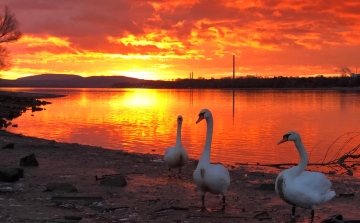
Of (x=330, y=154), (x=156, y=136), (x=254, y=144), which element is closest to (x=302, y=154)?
(x=330, y=154)

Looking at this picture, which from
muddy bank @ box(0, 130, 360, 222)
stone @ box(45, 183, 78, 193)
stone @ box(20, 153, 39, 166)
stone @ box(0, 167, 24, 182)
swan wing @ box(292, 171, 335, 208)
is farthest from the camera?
stone @ box(20, 153, 39, 166)

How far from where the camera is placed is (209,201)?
8.27 m

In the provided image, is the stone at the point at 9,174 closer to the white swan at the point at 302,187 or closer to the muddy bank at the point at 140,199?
the muddy bank at the point at 140,199

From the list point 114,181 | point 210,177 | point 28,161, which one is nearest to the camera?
point 210,177

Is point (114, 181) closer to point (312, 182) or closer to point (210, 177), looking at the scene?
point (210, 177)

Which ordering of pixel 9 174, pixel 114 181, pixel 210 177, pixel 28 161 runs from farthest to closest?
pixel 28 161 → pixel 114 181 → pixel 9 174 → pixel 210 177

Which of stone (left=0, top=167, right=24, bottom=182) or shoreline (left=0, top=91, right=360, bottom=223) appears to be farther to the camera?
stone (left=0, top=167, right=24, bottom=182)

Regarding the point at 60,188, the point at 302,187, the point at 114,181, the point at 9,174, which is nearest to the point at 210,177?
the point at 302,187

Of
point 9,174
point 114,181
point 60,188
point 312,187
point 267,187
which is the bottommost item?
point 267,187

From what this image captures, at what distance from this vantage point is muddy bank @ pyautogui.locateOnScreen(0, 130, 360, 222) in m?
6.76

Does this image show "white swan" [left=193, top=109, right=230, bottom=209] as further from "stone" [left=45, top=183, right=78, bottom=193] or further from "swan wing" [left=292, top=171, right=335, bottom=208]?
"stone" [left=45, top=183, right=78, bottom=193]

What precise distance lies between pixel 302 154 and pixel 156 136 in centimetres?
1593

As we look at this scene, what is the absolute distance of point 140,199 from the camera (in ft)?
26.2

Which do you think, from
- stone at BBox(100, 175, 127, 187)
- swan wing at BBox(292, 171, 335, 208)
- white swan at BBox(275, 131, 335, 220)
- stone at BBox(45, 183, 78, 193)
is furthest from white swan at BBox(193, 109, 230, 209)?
stone at BBox(45, 183, 78, 193)
